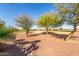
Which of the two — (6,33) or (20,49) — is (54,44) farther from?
(6,33)

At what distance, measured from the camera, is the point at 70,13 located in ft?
11.5

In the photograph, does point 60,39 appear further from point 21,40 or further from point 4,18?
point 4,18

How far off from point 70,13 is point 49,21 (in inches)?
9.7

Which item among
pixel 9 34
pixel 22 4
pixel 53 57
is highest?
pixel 22 4

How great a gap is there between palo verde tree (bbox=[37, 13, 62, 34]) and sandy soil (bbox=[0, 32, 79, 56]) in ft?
0.31

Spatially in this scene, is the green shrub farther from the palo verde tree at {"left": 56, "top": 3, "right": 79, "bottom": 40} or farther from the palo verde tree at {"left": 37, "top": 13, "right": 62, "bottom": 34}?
the palo verde tree at {"left": 56, "top": 3, "right": 79, "bottom": 40}

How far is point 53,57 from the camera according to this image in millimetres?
3475

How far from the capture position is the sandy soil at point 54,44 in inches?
137

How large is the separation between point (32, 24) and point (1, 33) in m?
0.35

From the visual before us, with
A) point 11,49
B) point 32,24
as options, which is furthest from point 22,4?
point 11,49

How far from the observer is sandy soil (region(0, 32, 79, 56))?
348 centimetres

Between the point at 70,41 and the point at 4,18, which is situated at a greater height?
the point at 4,18

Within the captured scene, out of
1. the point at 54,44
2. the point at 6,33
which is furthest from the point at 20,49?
the point at 54,44

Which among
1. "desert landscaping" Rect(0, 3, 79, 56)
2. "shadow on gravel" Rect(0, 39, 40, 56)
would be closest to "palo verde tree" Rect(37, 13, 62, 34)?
"desert landscaping" Rect(0, 3, 79, 56)
